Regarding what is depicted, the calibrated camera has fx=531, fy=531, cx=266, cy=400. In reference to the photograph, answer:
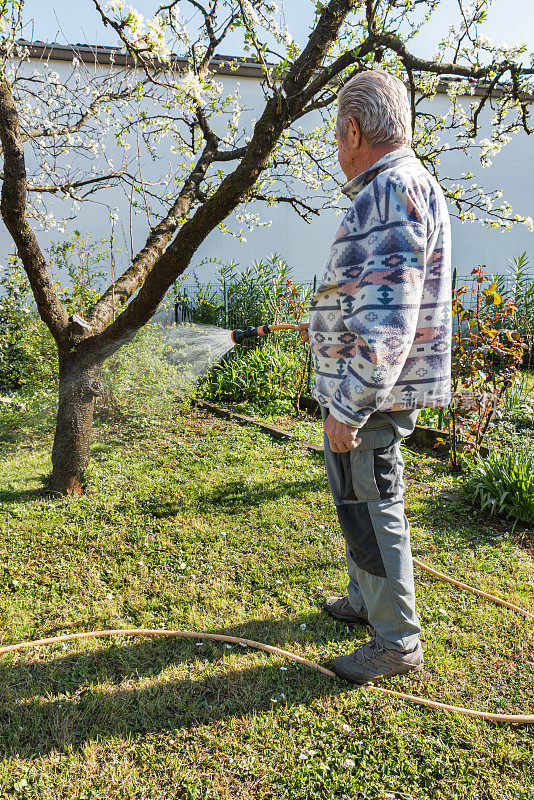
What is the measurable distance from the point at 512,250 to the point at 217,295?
22.4ft

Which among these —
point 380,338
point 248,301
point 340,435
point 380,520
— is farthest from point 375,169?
point 248,301

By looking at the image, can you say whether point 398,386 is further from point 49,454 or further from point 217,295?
point 217,295

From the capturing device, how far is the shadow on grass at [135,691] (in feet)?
6.31

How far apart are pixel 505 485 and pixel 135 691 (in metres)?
2.71

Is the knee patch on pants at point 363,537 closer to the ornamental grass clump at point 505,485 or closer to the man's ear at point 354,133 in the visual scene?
the man's ear at point 354,133

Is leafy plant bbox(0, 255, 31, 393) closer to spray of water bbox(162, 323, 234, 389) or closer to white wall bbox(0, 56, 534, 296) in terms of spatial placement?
white wall bbox(0, 56, 534, 296)

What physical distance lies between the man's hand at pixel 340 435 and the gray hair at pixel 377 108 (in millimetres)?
989

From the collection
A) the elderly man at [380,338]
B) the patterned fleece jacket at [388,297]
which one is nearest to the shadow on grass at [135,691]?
the elderly man at [380,338]

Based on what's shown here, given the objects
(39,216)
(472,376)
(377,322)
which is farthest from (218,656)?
(39,216)

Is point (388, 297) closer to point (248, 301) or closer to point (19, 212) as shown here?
point (19, 212)

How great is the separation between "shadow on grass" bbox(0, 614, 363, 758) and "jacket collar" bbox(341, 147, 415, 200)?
6.29 ft

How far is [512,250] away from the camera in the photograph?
11.6 metres

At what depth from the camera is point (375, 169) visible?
1825mm

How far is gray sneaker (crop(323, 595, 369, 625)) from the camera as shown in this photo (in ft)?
8.25
